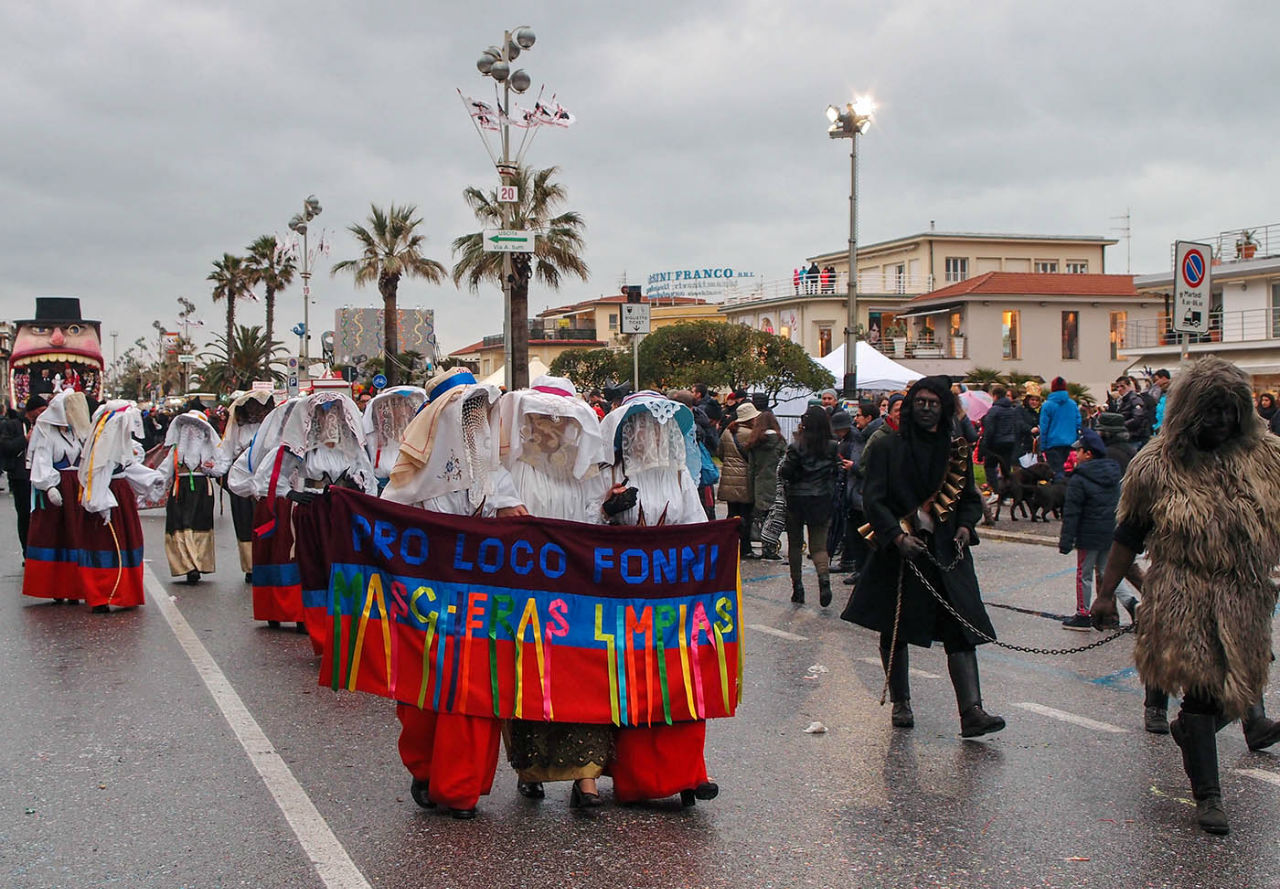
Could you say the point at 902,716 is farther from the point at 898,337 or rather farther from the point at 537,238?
the point at 898,337

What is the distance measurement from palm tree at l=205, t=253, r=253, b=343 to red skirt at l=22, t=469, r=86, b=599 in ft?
188

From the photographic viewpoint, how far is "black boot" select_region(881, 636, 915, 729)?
6.75 metres

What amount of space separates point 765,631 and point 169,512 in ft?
21.1

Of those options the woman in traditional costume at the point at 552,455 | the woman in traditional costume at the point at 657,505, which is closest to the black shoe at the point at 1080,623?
the woman in traditional costume at the point at 657,505

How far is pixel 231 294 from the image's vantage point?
67.7 m

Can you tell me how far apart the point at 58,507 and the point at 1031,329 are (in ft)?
166

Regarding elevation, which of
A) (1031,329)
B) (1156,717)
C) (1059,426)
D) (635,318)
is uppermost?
(1031,329)

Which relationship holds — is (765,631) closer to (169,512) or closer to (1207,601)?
(1207,601)

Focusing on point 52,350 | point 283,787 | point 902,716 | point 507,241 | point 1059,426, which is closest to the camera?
point 283,787

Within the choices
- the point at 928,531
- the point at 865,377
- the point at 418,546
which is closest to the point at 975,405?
the point at 865,377

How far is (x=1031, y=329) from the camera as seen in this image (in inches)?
2206

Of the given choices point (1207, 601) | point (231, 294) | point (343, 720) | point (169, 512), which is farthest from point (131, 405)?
point (231, 294)

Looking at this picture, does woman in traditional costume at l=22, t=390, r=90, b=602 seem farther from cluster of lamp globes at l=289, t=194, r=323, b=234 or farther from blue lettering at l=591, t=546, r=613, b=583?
cluster of lamp globes at l=289, t=194, r=323, b=234

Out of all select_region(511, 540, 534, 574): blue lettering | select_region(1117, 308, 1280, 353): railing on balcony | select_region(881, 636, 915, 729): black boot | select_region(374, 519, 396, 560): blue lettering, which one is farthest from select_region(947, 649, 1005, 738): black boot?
select_region(1117, 308, 1280, 353): railing on balcony
